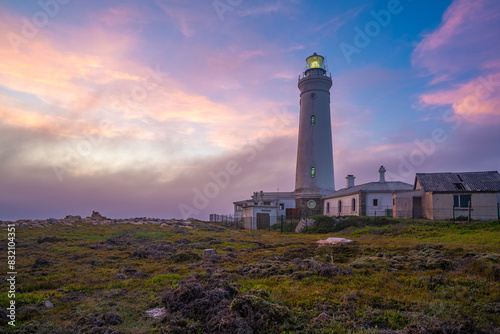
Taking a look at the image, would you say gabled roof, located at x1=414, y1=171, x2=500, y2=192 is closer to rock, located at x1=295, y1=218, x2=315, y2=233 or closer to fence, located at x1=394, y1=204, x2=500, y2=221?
fence, located at x1=394, y1=204, x2=500, y2=221

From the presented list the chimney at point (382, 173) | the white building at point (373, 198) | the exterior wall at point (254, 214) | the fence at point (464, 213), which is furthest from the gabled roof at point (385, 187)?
the exterior wall at point (254, 214)

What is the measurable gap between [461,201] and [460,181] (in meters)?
2.22

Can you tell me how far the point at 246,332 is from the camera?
18.0 ft

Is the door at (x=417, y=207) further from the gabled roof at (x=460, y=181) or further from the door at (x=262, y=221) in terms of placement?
the door at (x=262, y=221)

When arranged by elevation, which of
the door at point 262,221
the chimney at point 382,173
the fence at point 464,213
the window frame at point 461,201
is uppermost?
the chimney at point 382,173

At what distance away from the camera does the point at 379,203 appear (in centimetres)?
3588

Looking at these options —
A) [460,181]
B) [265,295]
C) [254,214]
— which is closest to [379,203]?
[460,181]

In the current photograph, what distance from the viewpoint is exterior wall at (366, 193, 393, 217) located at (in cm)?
3559

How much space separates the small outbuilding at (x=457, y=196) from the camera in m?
26.4

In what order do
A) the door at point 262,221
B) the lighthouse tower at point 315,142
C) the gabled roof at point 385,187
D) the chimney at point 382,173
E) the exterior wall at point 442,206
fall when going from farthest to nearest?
the lighthouse tower at point 315,142 → the chimney at point 382,173 → the door at point 262,221 → the gabled roof at point 385,187 → the exterior wall at point 442,206

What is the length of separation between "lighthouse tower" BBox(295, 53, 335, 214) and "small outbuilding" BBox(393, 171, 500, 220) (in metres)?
14.3

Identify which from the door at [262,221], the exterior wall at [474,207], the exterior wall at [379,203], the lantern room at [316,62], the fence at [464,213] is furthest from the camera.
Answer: the lantern room at [316,62]

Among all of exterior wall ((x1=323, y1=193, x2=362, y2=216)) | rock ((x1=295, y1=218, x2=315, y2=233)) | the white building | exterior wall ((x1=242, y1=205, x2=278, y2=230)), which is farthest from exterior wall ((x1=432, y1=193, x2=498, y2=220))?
exterior wall ((x1=242, y1=205, x2=278, y2=230))

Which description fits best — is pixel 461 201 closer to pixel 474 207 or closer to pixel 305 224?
pixel 474 207
